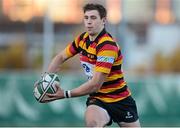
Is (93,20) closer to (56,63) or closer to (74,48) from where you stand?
(74,48)

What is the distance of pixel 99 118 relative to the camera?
8180 mm

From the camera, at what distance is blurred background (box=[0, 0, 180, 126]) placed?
51.5 ft

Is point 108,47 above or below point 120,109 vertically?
above

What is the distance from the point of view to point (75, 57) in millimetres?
20547

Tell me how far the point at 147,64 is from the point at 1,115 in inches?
248

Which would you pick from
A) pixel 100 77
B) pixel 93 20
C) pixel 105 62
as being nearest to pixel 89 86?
pixel 100 77

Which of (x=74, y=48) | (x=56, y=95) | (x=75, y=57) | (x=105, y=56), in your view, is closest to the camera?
(x=56, y=95)

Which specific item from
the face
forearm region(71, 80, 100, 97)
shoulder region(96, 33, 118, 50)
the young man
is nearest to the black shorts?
the young man

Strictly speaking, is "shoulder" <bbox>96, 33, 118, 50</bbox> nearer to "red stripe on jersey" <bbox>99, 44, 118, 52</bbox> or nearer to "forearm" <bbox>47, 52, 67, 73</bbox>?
"red stripe on jersey" <bbox>99, 44, 118, 52</bbox>

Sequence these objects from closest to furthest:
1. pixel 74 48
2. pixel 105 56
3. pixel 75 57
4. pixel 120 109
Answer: pixel 105 56, pixel 120 109, pixel 74 48, pixel 75 57

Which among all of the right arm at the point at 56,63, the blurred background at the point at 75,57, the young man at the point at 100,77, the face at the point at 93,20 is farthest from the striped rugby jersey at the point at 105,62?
the blurred background at the point at 75,57

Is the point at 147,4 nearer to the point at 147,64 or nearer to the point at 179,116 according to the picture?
the point at 147,64

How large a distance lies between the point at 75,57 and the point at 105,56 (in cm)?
1245

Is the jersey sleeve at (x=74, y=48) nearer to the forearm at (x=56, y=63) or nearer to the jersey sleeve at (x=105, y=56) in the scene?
the forearm at (x=56, y=63)
